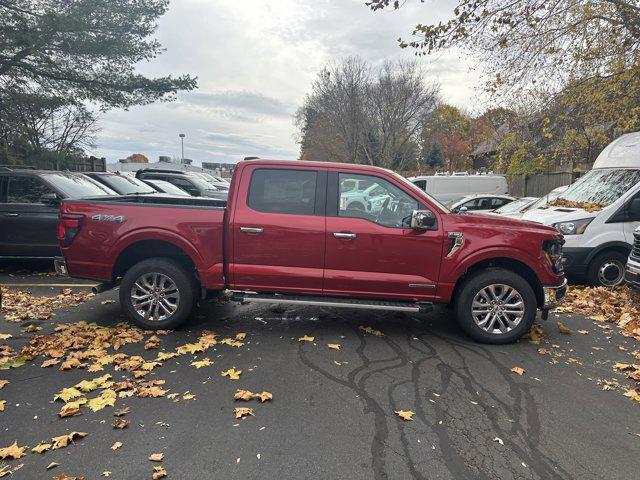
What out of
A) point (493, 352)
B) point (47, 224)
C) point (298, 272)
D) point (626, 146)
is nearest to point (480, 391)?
point (493, 352)

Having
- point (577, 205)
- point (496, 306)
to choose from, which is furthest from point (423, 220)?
point (577, 205)

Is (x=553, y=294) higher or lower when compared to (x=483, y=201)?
lower

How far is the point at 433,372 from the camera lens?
4.08m

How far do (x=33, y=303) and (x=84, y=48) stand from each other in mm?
11211

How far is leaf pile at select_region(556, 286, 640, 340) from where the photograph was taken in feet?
18.7

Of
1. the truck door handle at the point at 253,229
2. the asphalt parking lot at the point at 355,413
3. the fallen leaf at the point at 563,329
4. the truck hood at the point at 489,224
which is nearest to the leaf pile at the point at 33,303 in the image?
the asphalt parking lot at the point at 355,413

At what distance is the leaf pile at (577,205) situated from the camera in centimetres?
725

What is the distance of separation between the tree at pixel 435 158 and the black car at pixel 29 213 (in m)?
46.0

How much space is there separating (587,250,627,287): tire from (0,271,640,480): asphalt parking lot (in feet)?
7.55

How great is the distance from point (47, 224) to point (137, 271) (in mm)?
3800

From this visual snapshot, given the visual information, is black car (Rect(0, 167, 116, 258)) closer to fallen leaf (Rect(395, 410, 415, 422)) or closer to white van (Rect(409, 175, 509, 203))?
fallen leaf (Rect(395, 410, 415, 422))

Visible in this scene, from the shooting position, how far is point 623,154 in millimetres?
7977

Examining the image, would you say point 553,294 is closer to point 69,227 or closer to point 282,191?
point 282,191

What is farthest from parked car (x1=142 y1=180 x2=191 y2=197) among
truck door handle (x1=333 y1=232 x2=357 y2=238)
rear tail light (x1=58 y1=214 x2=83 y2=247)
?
truck door handle (x1=333 y1=232 x2=357 y2=238)
